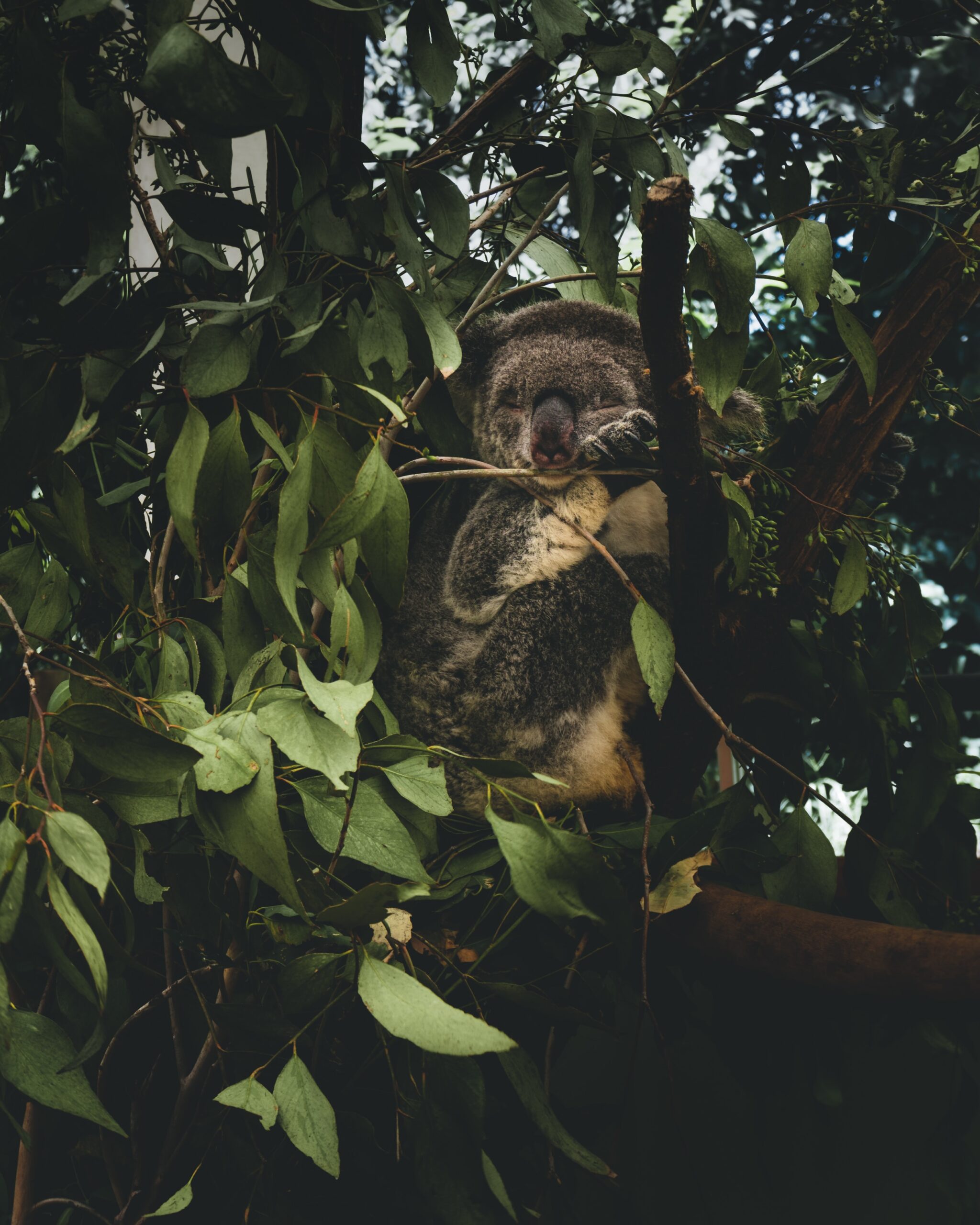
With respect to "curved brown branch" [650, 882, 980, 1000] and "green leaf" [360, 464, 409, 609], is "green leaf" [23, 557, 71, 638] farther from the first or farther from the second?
"curved brown branch" [650, 882, 980, 1000]

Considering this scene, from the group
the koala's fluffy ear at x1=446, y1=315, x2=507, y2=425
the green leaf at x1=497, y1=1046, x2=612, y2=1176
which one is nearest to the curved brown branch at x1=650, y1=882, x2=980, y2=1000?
the green leaf at x1=497, y1=1046, x2=612, y2=1176

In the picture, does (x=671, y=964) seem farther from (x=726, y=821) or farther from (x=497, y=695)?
(x=497, y=695)

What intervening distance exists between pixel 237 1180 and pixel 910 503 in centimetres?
299

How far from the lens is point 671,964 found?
47.4 inches

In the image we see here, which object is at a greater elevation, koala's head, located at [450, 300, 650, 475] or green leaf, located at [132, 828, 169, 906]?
koala's head, located at [450, 300, 650, 475]

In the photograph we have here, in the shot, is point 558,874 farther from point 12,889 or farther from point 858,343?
point 858,343

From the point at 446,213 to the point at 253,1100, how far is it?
3.07ft

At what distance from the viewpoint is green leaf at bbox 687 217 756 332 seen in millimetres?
1006

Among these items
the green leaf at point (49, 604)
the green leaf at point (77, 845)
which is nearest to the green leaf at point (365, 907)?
the green leaf at point (77, 845)

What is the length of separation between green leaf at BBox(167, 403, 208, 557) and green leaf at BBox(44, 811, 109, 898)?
279mm

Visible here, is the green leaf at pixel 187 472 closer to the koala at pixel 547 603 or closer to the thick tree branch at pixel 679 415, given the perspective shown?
the thick tree branch at pixel 679 415

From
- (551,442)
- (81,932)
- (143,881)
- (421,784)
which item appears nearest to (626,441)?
(551,442)

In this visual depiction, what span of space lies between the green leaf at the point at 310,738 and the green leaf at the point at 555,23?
697mm

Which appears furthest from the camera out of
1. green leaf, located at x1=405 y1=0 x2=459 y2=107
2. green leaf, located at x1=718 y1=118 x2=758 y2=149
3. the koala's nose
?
the koala's nose
